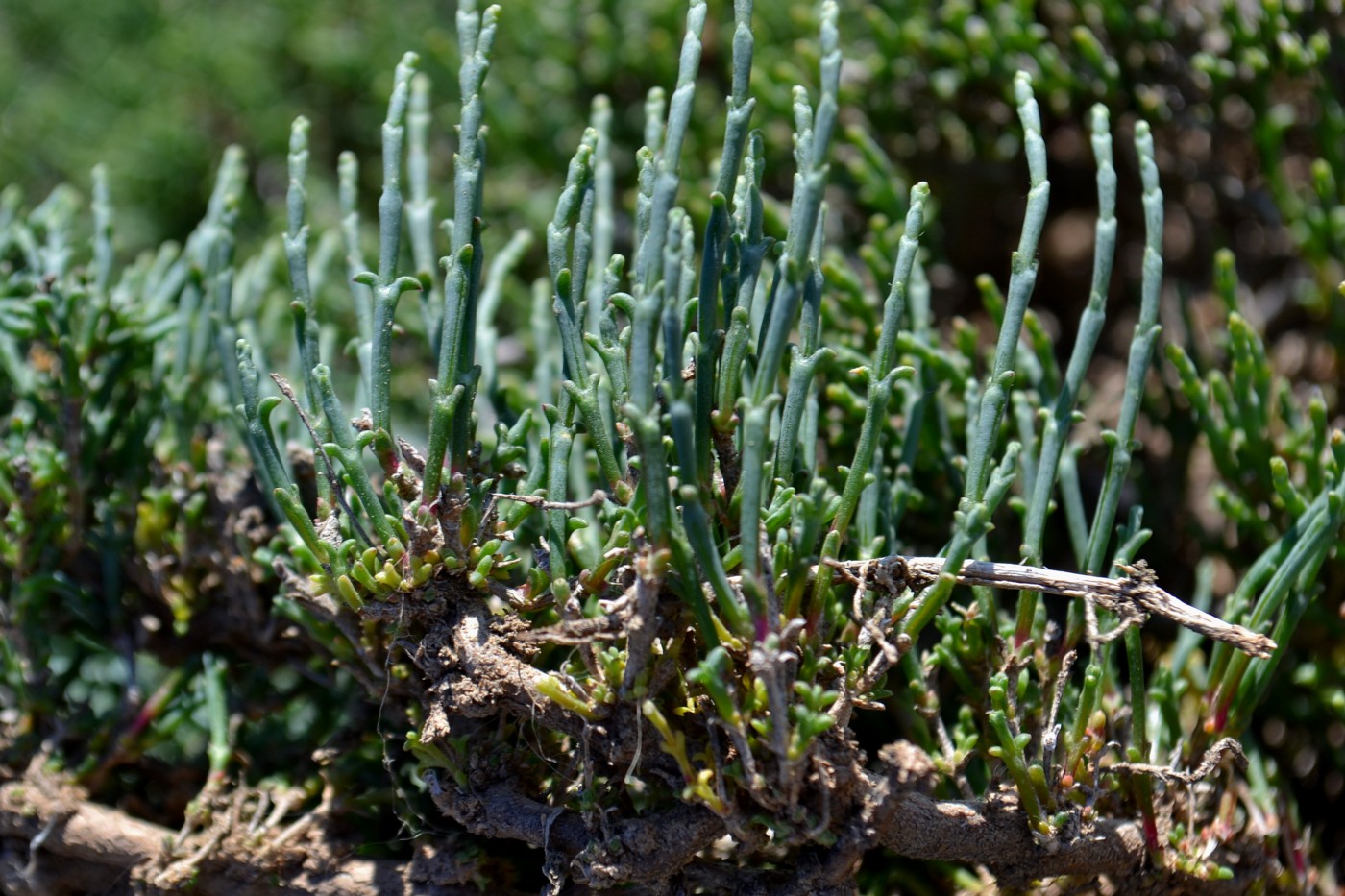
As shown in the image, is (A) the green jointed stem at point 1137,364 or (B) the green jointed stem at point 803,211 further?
(A) the green jointed stem at point 1137,364

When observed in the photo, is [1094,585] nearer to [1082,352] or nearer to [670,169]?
[1082,352]

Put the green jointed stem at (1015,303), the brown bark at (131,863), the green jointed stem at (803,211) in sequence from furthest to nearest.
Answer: the brown bark at (131,863) < the green jointed stem at (1015,303) < the green jointed stem at (803,211)

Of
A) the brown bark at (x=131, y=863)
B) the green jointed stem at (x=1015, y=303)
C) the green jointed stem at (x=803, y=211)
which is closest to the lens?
the green jointed stem at (x=803, y=211)

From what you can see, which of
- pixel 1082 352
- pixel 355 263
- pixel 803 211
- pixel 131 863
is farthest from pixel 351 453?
pixel 1082 352

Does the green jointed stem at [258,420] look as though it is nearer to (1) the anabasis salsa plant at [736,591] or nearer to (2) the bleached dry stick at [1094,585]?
(1) the anabasis salsa plant at [736,591]

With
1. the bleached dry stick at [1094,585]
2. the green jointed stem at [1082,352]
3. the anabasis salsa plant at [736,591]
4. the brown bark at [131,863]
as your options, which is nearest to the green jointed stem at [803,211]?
the anabasis salsa plant at [736,591]

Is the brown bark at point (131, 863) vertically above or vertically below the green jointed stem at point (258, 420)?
below

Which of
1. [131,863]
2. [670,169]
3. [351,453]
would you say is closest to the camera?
[670,169]

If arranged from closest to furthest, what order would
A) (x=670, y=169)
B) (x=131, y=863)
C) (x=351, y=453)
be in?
(x=670, y=169) < (x=351, y=453) < (x=131, y=863)

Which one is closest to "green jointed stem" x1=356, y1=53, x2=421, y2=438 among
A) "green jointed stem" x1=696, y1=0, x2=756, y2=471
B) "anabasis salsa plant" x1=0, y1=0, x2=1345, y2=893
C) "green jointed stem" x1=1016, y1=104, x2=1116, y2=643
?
"anabasis salsa plant" x1=0, y1=0, x2=1345, y2=893

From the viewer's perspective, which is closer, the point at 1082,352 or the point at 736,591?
the point at 736,591
